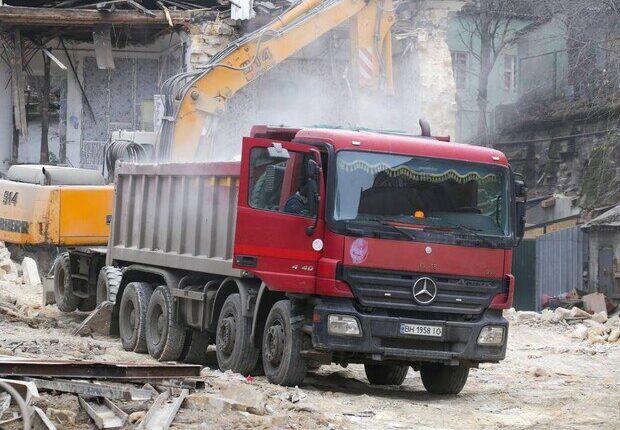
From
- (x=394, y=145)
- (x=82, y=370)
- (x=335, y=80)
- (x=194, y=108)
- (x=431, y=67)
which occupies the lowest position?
(x=82, y=370)

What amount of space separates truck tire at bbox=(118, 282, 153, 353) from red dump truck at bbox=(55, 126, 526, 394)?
9.56 ft

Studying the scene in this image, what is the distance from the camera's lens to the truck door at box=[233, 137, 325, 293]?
12148 millimetres

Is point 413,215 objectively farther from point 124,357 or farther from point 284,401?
point 124,357

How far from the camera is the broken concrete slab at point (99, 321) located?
690 inches

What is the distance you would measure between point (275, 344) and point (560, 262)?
16.4 m

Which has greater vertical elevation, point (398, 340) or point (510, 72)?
point (510, 72)

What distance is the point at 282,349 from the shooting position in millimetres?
12508

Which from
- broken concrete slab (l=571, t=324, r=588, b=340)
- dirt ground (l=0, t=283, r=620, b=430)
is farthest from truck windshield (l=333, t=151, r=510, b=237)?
broken concrete slab (l=571, t=324, r=588, b=340)

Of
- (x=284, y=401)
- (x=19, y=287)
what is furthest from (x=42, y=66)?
(x=284, y=401)

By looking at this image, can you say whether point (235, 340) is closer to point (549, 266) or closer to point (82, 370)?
point (82, 370)

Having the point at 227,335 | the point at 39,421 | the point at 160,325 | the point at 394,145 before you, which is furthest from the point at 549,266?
the point at 39,421

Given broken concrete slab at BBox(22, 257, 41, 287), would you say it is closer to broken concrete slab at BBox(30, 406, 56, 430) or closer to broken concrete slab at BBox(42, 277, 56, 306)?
broken concrete slab at BBox(42, 277, 56, 306)

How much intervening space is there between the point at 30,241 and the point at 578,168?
933 inches

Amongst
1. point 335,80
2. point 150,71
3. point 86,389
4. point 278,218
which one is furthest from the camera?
point 150,71
